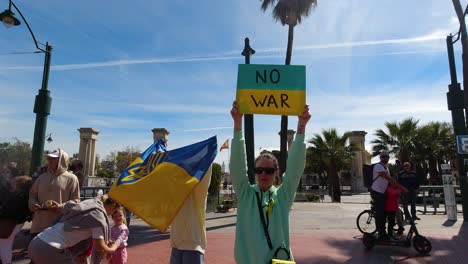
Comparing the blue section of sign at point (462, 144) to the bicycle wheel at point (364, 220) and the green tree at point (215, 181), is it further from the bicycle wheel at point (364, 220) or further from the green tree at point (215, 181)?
the green tree at point (215, 181)

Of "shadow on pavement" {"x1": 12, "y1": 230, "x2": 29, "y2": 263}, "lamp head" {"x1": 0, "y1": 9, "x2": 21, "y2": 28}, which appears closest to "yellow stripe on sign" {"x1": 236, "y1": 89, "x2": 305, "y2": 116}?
"shadow on pavement" {"x1": 12, "y1": 230, "x2": 29, "y2": 263}

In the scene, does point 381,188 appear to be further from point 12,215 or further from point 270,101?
point 12,215

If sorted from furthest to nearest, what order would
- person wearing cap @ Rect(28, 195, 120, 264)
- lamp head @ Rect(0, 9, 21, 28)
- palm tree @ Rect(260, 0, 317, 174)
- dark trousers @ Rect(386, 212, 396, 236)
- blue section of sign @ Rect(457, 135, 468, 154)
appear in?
palm tree @ Rect(260, 0, 317, 174) → blue section of sign @ Rect(457, 135, 468, 154) → lamp head @ Rect(0, 9, 21, 28) → dark trousers @ Rect(386, 212, 396, 236) → person wearing cap @ Rect(28, 195, 120, 264)

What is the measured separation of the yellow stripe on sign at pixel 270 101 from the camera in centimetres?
316

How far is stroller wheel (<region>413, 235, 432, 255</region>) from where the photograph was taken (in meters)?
7.20

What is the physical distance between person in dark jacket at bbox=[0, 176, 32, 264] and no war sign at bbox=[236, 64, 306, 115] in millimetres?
3479

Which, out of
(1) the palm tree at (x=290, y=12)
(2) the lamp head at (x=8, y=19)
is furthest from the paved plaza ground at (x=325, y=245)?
(1) the palm tree at (x=290, y=12)

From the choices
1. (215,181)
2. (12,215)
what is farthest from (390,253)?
(215,181)

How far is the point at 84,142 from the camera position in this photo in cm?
2825

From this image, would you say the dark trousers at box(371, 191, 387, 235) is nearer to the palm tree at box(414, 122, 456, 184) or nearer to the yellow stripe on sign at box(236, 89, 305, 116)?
the yellow stripe on sign at box(236, 89, 305, 116)

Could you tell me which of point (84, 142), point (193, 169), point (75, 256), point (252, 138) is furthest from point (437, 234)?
point (84, 142)

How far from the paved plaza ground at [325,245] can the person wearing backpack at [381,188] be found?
1.69ft

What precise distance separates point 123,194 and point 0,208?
198cm

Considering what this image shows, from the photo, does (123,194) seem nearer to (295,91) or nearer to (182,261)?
(182,261)
